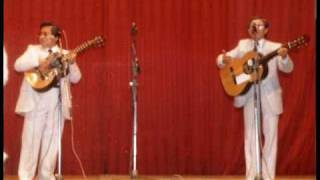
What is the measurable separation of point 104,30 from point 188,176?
5.55 feet

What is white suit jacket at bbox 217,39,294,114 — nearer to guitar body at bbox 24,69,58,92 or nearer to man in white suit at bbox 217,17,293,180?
man in white suit at bbox 217,17,293,180

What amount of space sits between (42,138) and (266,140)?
1.93 metres

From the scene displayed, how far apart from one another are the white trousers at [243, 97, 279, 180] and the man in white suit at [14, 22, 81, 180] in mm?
1529

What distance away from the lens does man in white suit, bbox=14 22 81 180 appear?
4.85m

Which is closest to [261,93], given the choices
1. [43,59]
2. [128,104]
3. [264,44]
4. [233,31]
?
[264,44]

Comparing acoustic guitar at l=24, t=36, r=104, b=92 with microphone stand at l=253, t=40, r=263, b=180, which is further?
acoustic guitar at l=24, t=36, r=104, b=92

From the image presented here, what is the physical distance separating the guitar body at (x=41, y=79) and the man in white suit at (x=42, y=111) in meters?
0.05

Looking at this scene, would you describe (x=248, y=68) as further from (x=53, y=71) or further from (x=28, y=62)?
(x=28, y=62)

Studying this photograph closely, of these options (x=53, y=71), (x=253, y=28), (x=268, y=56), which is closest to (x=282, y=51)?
(x=268, y=56)

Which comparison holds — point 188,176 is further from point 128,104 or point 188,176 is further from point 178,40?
point 178,40

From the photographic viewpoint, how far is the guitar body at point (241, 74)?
184 inches

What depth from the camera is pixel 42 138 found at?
4973 mm

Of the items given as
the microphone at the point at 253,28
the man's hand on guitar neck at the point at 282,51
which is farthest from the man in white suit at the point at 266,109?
the man's hand on guitar neck at the point at 282,51

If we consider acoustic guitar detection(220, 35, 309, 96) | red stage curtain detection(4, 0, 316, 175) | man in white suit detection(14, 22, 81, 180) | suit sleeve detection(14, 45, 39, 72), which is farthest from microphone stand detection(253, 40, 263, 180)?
suit sleeve detection(14, 45, 39, 72)
